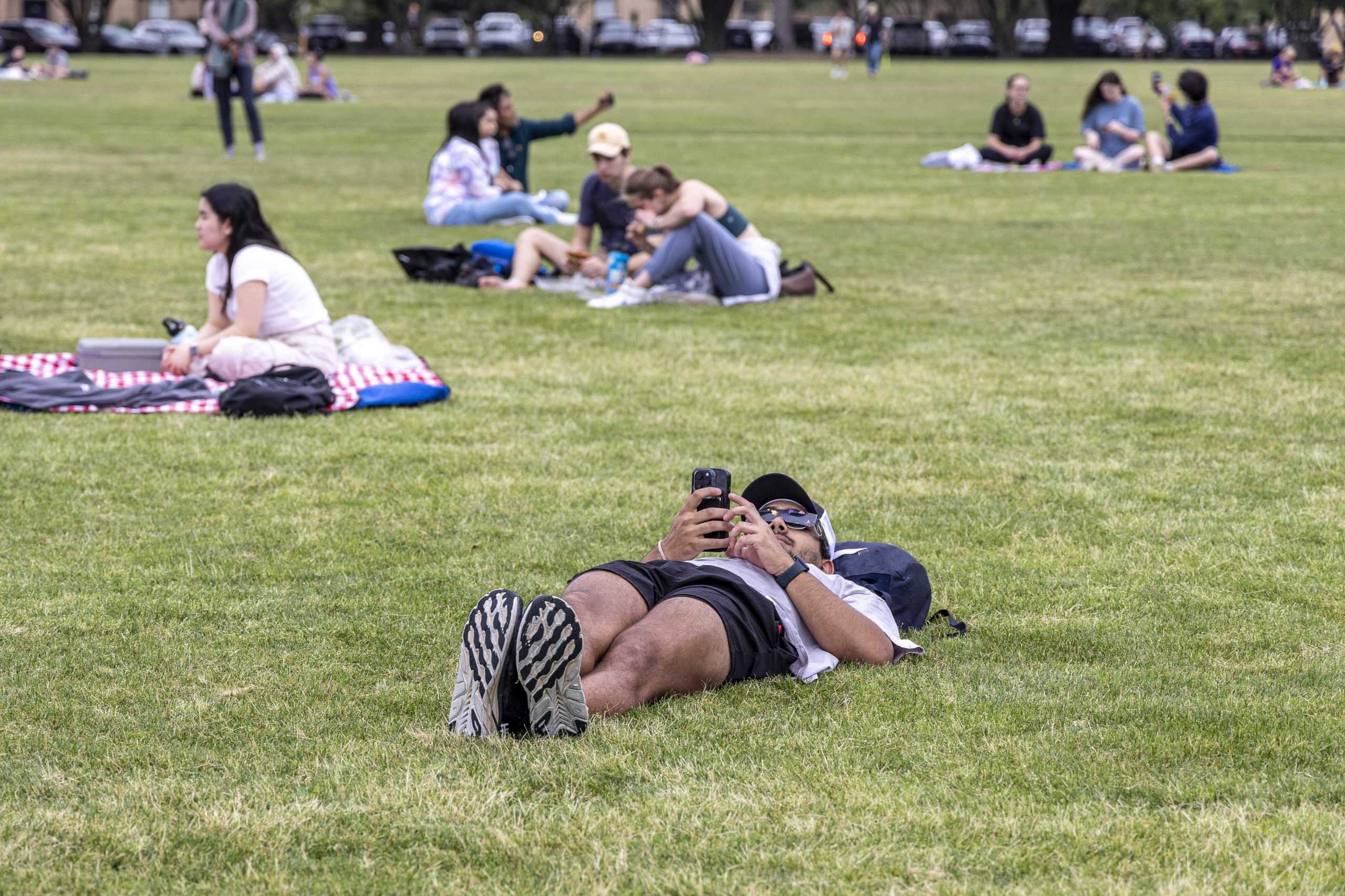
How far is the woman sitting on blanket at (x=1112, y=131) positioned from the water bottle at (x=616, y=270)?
1120 centimetres

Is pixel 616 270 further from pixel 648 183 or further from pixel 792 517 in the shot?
pixel 792 517

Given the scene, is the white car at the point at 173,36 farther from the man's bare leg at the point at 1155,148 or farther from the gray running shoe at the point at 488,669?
the gray running shoe at the point at 488,669

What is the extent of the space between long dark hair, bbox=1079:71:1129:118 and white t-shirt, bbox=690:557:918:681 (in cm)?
1720

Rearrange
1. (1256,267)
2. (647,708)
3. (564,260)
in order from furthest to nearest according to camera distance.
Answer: (1256,267) → (564,260) → (647,708)

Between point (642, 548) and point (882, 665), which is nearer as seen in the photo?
point (882, 665)

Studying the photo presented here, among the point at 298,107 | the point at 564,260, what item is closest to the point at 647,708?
the point at 564,260

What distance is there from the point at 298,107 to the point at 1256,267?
88.0ft

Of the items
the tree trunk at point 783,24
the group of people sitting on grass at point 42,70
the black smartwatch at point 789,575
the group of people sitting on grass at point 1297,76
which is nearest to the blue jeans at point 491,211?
the black smartwatch at point 789,575

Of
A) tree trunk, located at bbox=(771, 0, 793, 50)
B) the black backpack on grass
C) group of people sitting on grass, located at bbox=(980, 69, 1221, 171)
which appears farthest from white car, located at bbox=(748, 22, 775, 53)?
the black backpack on grass

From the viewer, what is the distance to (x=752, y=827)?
350cm

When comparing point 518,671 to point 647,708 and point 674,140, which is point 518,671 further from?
point 674,140

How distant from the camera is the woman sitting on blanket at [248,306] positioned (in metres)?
8.19

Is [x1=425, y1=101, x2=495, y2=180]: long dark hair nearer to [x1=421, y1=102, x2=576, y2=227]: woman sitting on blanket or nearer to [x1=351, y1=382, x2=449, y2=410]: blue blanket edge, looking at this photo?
[x1=421, y1=102, x2=576, y2=227]: woman sitting on blanket

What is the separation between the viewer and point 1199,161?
20.9 m
